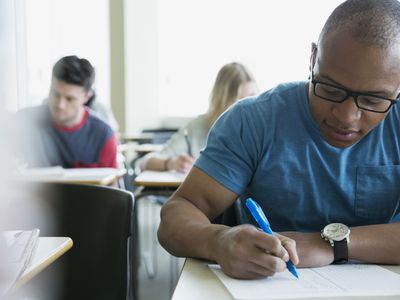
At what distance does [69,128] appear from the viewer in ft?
9.99

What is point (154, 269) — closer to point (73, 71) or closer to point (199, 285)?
point (73, 71)

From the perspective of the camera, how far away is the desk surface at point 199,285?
798 millimetres

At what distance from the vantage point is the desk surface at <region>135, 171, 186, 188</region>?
2.52 meters

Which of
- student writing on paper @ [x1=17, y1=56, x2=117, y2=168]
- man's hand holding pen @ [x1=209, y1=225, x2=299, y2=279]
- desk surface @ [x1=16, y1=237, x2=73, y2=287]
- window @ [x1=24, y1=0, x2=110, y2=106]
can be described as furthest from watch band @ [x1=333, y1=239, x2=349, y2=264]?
window @ [x1=24, y1=0, x2=110, y2=106]

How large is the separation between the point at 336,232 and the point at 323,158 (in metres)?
0.23

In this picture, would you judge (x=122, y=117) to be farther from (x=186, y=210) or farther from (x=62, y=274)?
(x=186, y=210)

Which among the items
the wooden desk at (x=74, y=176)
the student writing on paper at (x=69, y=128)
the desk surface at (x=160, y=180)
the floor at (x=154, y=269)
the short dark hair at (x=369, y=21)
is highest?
the short dark hair at (x=369, y=21)

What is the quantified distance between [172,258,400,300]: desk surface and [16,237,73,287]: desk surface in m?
0.27

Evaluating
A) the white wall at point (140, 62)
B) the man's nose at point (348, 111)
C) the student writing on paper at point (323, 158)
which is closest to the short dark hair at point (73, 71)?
the student writing on paper at point (323, 158)

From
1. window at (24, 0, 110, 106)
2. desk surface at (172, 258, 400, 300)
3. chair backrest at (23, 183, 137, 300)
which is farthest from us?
window at (24, 0, 110, 106)

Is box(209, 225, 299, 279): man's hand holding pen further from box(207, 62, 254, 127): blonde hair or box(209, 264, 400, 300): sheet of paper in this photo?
box(207, 62, 254, 127): blonde hair

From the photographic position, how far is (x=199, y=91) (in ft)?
19.8

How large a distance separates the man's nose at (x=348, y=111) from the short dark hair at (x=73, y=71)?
223 centimetres

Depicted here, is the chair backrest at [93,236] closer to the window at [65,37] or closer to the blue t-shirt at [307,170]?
the blue t-shirt at [307,170]
